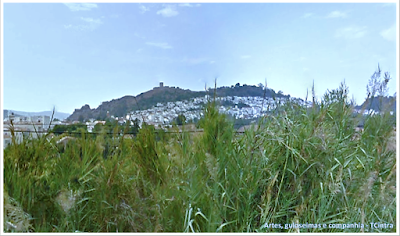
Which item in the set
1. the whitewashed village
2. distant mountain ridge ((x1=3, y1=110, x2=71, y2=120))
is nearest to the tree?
the whitewashed village

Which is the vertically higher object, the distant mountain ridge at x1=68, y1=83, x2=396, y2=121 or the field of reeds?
the distant mountain ridge at x1=68, y1=83, x2=396, y2=121

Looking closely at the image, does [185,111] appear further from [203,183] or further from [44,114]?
[44,114]

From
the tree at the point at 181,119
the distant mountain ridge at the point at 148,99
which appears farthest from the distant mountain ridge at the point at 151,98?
the tree at the point at 181,119

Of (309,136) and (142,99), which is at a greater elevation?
(142,99)

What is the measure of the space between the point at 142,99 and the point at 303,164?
101cm

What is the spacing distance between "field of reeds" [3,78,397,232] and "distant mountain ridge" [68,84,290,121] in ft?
0.37

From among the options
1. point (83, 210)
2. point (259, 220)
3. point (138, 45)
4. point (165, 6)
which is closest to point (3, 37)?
point (138, 45)

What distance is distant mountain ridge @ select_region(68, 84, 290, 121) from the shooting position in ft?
6.07

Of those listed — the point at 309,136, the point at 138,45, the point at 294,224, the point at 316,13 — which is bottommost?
the point at 294,224

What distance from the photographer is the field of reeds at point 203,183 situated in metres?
1.77

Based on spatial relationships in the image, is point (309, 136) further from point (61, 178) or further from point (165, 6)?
point (61, 178)

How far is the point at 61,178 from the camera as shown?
70.4 inches

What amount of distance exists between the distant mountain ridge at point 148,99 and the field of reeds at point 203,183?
111 mm

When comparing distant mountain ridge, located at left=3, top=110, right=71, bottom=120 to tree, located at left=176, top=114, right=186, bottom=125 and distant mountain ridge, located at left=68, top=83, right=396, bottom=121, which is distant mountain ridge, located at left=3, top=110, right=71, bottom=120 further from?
tree, located at left=176, top=114, right=186, bottom=125
